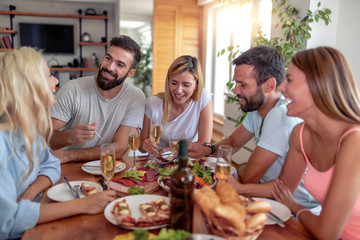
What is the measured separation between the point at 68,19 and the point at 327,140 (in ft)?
24.0

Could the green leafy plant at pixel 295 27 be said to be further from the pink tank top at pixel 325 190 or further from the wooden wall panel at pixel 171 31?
the wooden wall panel at pixel 171 31

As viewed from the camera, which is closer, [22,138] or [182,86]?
[22,138]

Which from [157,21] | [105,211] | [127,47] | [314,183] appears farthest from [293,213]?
[157,21]

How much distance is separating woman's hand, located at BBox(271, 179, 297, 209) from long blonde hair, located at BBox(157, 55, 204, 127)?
117 centimetres

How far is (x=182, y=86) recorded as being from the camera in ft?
7.51

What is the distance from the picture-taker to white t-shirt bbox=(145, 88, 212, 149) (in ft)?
8.11

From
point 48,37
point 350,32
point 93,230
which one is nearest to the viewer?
point 93,230

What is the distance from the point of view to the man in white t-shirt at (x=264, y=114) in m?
1.62

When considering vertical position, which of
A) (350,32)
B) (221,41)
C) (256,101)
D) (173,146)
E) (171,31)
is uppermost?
(171,31)

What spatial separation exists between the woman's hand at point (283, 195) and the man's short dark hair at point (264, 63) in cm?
69

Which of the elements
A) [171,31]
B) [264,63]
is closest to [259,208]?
[264,63]

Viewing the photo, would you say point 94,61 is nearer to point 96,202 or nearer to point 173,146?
point 173,146

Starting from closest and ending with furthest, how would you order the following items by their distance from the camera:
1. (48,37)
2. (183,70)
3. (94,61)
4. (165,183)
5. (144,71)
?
(165,183)
(183,70)
(48,37)
(94,61)
(144,71)

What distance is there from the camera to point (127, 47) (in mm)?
2295
